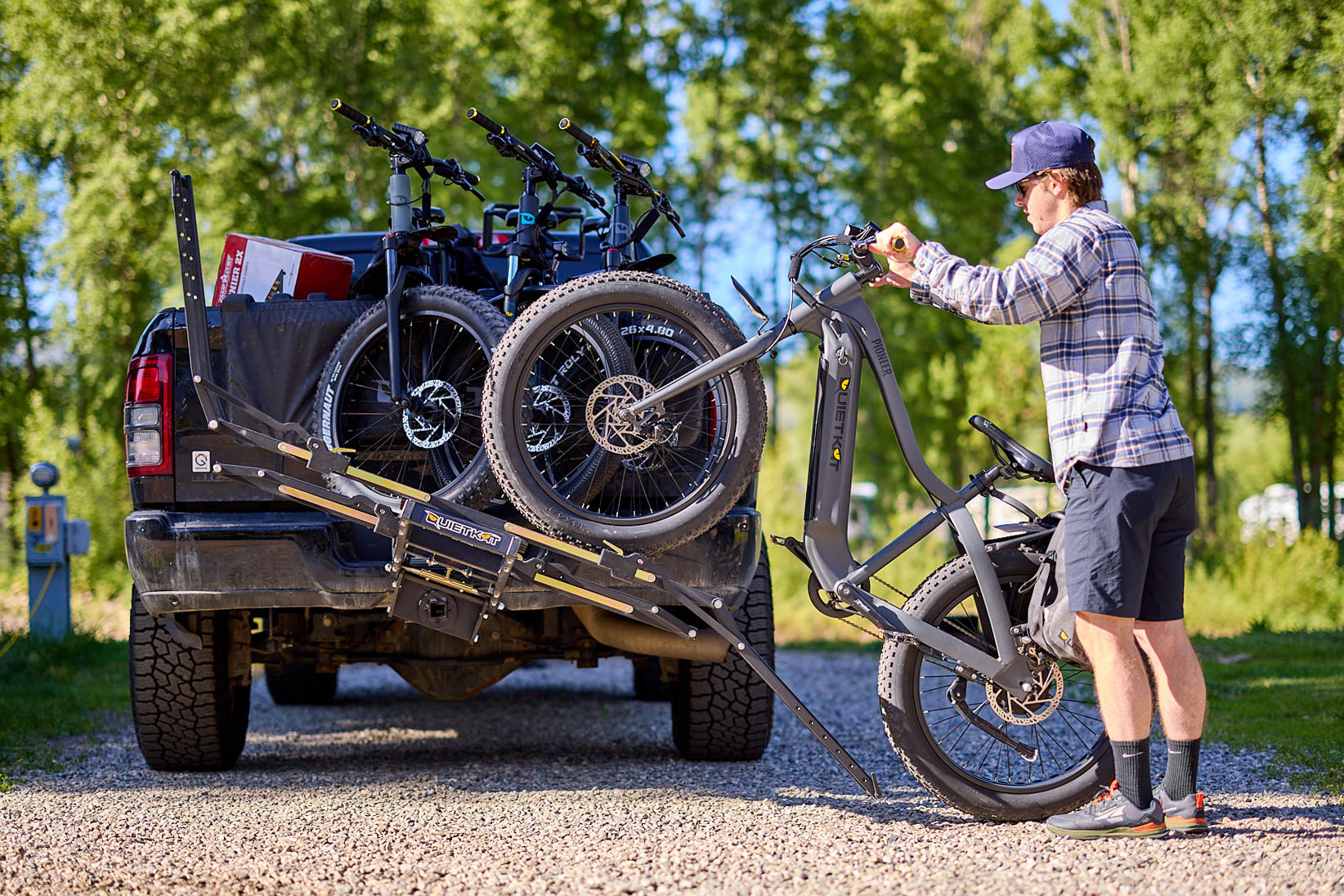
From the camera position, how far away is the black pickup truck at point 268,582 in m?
3.84

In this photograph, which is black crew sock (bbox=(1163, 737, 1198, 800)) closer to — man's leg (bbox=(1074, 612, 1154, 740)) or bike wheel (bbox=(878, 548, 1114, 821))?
man's leg (bbox=(1074, 612, 1154, 740))

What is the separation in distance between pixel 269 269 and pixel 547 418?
4.58ft

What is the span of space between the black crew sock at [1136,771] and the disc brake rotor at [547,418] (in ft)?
6.31

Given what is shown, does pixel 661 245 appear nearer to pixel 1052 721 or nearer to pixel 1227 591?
pixel 1227 591

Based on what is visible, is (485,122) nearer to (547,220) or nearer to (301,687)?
(547,220)

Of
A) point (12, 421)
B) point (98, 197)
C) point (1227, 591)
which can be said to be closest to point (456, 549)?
point (1227, 591)

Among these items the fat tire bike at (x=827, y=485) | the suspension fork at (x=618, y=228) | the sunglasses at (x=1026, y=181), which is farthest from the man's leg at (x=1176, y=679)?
the suspension fork at (x=618, y=228)

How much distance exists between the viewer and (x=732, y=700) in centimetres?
466

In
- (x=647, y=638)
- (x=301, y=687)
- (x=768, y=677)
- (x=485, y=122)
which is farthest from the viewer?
(x=301, y=687)

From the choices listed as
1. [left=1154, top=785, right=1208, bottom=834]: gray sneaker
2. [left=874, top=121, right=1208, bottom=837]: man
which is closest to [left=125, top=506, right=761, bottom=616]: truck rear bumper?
[left=874, top=121, right=1208, bottom=837]: man

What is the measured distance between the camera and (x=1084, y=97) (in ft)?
71.4

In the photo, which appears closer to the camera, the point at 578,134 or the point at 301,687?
the point at 578,134

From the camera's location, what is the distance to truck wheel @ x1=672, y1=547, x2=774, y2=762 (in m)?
4.59

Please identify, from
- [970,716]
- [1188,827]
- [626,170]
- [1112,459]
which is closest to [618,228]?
[626,170]
